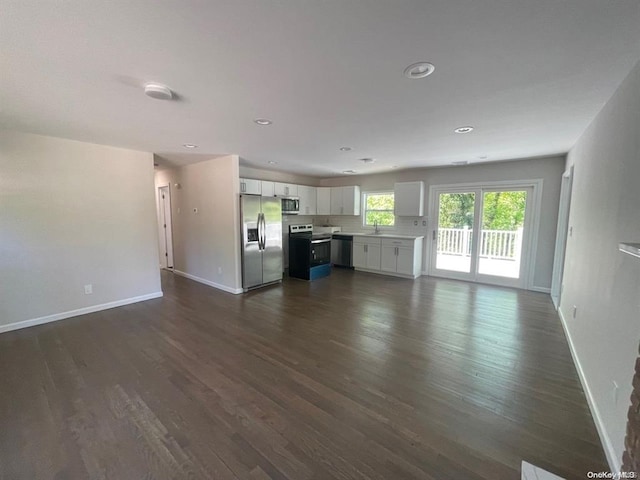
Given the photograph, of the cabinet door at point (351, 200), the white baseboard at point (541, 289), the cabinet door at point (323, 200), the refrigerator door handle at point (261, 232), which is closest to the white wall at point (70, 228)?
the refrigerator door handle at point (261, 232)

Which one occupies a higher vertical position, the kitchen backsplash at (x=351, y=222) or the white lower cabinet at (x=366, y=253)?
the kitchen backsplash at (x=351, y=222)

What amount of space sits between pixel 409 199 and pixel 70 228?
20.0 feet

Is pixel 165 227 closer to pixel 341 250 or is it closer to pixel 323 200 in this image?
pixel 323 200

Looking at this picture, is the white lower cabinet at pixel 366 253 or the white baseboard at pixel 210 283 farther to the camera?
the white lower cabinet at pixel 366 253

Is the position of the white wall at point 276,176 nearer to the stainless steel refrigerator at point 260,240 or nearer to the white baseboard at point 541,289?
the stainless steel refrigerator at point 260,240

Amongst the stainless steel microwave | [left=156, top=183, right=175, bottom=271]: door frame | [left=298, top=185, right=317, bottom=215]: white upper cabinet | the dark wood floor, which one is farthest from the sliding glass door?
[left=156, top=183, right=175, bottom=271]: door frame

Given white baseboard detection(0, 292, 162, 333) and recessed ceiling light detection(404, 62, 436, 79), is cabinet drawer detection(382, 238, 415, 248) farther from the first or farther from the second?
white baseboard detection(0, 292, 162, 333)

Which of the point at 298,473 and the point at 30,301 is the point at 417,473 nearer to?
the point at 298,473

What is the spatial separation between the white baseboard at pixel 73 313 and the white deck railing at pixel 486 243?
5.87 m

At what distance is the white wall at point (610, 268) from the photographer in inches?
61.0

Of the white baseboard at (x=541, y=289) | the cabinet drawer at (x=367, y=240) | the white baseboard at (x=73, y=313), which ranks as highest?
the cabinet drawer at (x=367, y=240)

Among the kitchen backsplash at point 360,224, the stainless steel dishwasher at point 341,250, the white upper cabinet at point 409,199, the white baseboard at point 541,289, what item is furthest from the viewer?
the stainless steel dishwasher at point 341,250

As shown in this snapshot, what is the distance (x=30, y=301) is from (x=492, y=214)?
7.62 m

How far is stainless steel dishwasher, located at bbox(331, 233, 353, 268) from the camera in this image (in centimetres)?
688
